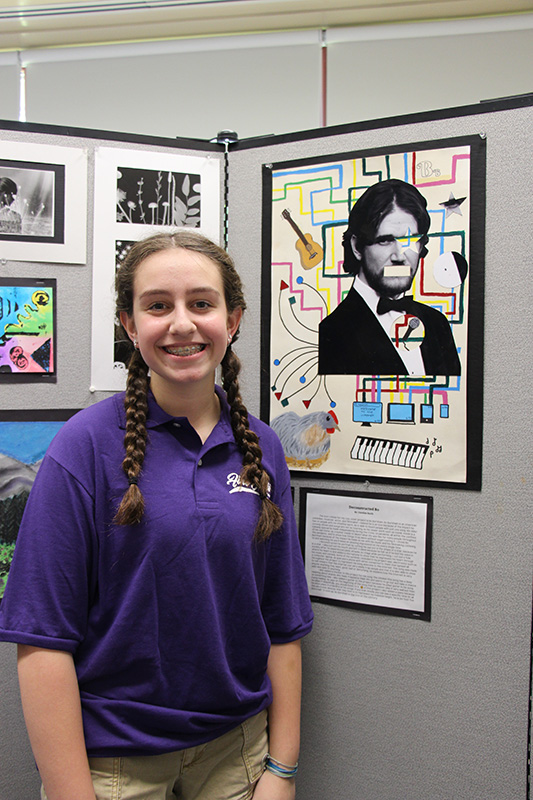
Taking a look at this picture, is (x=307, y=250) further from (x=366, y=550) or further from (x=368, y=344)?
(x=366, y=550)

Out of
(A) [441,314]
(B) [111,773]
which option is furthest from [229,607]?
(A) [441,314]

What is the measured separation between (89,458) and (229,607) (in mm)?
345

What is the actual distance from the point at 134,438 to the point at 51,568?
9.0 inches

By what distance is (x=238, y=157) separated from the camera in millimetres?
1269

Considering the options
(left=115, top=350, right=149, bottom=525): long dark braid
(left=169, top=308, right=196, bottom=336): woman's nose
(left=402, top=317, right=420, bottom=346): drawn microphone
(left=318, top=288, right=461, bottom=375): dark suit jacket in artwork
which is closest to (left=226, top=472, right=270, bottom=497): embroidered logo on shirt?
(left=115, top=350, right=149, bottom=525): long dark braid

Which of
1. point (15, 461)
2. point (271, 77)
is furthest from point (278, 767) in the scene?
point (271, 77)

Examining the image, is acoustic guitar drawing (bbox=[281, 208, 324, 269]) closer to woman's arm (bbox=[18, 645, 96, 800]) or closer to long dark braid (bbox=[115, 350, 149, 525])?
long dark braid (bbox=[115, 350, 149, 525])

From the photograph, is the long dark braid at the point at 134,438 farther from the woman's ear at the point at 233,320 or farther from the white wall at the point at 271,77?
the white wall at the point at 271,77

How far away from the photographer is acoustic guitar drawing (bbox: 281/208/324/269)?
1206mm

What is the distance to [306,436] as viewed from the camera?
122 centimetres

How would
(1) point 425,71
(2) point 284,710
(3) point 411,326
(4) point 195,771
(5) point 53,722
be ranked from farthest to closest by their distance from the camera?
(1) point 425,71 < (3) point 411,326 < (2) point 284,710 < (4) point 195,771 < (5) point 53,722

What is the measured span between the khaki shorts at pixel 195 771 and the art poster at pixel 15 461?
50cm

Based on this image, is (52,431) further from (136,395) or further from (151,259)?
(151,259)

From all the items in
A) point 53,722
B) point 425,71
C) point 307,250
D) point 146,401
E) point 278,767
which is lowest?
point 278,767
